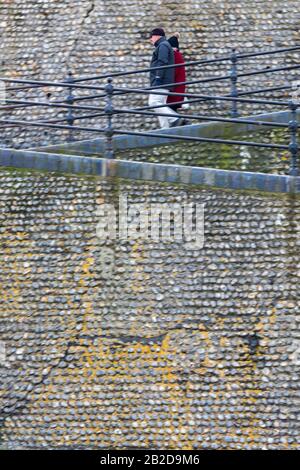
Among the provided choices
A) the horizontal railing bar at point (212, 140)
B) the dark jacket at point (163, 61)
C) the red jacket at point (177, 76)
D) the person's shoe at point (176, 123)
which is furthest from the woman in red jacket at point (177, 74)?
the horizontal railing bar at point (212, 140)

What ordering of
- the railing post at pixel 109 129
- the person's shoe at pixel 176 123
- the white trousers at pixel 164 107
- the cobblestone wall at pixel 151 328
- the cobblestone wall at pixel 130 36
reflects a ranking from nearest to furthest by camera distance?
the cobblestone wall at pixel 151 328 → the railing post at pixel 109 129 → the white trousers at pixel 164 107 → the person's shoe at pixel 176 123 → the cobblestone wall at pixel 130 36

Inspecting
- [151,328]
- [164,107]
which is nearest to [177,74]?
[164,107]

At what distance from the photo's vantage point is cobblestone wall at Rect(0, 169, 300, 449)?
12812mm

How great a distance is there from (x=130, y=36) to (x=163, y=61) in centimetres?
268

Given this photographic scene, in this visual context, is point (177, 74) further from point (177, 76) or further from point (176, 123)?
point (176, 123)

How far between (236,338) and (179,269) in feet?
3.19

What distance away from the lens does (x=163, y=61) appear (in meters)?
15.0

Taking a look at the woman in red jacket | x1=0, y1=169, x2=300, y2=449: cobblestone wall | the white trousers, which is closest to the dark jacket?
the white trousers

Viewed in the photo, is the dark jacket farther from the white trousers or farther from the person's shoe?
the person's shoe

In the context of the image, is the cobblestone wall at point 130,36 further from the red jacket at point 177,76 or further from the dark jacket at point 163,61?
the dark jacket at point 163,61

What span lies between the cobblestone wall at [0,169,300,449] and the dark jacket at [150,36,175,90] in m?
2.09

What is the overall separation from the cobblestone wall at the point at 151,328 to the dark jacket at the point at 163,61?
2.09 metres

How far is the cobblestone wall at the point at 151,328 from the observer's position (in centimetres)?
1281

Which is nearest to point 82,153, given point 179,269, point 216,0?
point 179,269
